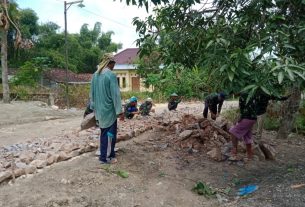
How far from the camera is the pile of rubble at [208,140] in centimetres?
731

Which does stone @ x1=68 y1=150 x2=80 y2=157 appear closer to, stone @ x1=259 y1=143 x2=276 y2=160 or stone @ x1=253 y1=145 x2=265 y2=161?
stone @ x1=253 y1=145 x2=265 y2=161

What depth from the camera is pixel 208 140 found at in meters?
7.74

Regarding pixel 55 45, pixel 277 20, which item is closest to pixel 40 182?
pixel 277 20

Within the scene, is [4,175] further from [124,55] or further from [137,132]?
[124,55]

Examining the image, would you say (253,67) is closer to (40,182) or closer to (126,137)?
(40,182)

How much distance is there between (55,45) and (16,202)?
3283 centimetres

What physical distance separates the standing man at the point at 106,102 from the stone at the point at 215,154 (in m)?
1.89

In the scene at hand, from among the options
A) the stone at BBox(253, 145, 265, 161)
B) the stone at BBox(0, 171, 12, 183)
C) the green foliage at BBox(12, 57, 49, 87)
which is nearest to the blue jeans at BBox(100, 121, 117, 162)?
the stone at BBox(0, 171, 12, 183)

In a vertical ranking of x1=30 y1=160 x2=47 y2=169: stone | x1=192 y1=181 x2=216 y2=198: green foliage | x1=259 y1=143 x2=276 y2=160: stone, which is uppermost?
x1=30 y1=160 x2=47 y2=169: stone

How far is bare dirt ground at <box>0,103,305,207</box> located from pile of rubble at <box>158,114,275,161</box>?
0.58 ft

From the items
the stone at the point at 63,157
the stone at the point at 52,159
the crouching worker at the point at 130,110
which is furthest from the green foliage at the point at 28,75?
the stone at the point at 52,159

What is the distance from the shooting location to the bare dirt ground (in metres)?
4.88

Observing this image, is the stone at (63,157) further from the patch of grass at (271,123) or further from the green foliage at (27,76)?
the green foliage at (27,76)

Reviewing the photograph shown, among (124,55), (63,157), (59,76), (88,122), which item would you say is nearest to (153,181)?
(63,157)
